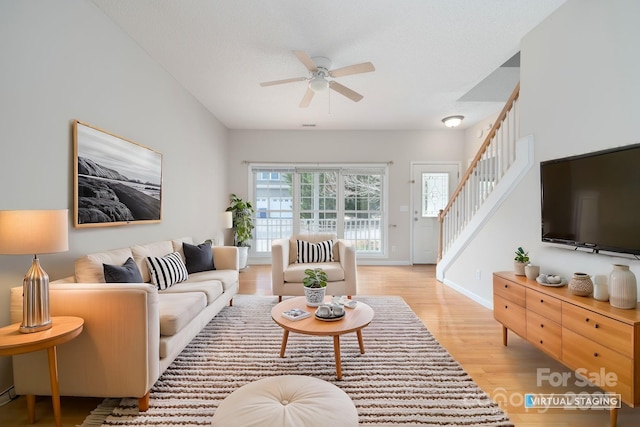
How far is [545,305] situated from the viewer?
2154 millimetres

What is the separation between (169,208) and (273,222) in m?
2.80

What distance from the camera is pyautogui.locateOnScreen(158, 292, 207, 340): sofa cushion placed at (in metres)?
2.03

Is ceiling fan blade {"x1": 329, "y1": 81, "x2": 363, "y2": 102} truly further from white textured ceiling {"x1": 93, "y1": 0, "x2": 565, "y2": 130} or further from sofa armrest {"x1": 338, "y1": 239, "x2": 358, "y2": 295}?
sofa armrest {"x1": 338, "y1": 239, "x2": 358, "y2": 295}

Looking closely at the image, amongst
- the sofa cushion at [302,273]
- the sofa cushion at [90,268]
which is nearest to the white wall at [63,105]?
the sofa cushion at [90,268]

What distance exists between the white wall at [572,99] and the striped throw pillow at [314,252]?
6.59 ft

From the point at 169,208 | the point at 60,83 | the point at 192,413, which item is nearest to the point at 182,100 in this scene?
the point at 169,208

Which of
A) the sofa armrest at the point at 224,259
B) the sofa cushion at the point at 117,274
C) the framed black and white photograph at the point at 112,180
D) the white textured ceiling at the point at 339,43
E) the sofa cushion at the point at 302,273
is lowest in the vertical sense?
the sofa cushion at the point at 302,273

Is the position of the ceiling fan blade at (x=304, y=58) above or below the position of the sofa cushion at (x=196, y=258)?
above

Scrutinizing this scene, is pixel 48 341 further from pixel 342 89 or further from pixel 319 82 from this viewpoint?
pixel 342 89

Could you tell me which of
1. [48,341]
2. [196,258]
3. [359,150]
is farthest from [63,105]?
[359,150]

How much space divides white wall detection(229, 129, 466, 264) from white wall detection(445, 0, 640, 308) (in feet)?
9.67

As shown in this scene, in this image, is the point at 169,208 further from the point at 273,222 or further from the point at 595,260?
the point at 595,260

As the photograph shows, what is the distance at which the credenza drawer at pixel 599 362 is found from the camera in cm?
154

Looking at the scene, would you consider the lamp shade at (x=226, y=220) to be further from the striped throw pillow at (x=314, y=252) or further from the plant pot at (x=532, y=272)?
the plant pot at (x=532, y=272)
